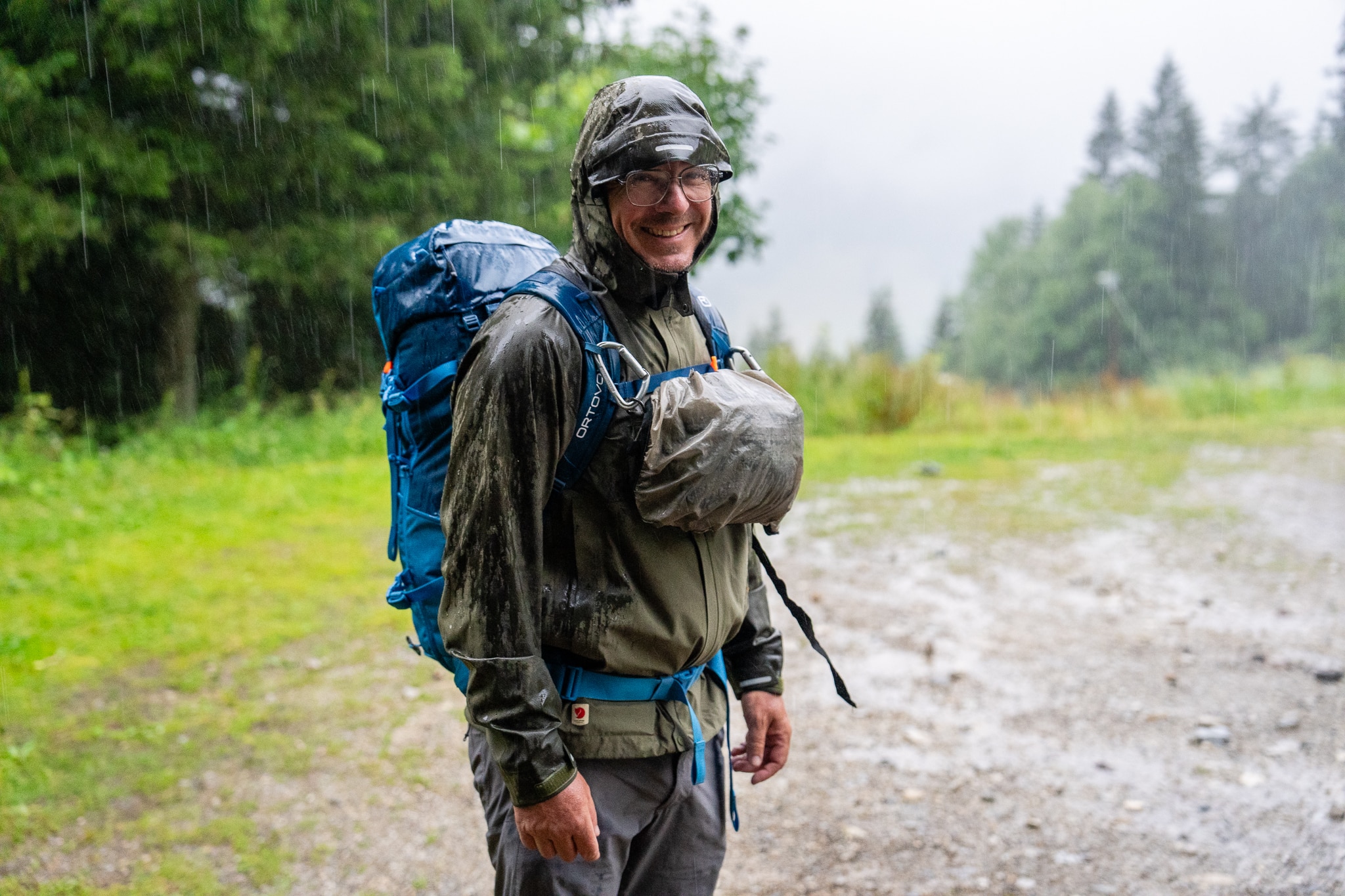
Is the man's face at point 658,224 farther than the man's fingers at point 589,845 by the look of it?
Yes

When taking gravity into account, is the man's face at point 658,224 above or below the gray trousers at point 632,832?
above

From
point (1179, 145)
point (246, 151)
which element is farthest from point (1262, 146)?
point (246, 151)

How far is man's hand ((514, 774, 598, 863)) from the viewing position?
60.7 inches

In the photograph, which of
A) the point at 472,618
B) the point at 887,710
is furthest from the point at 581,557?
the point at 887,710

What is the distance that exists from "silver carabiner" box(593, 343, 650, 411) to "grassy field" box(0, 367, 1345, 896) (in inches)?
105

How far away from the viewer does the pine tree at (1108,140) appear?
61.4 meters

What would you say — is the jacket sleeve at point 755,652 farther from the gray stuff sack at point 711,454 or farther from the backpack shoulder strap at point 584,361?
the backpack shoulder strap at point 584,361

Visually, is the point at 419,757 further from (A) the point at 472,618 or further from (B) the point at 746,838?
(A) the point at 472,618

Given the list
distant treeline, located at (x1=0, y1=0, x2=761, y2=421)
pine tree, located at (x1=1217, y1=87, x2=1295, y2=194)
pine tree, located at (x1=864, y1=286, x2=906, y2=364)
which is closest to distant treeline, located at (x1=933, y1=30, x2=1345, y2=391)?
pine tree, located at (x1=1217, y1=87, x2=1295, y2=194)

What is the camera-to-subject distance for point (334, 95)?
11430 millimetres

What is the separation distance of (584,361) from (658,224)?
322mm

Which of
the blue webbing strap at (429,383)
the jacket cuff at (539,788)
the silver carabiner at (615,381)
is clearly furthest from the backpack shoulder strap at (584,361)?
the jacket cuff at (539,788)

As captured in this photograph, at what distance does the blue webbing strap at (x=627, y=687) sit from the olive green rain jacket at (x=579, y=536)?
0.05 feet

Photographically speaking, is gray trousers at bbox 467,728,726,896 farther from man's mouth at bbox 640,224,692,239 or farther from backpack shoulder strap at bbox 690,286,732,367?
man's mouth at bbox 640,224,692,239
